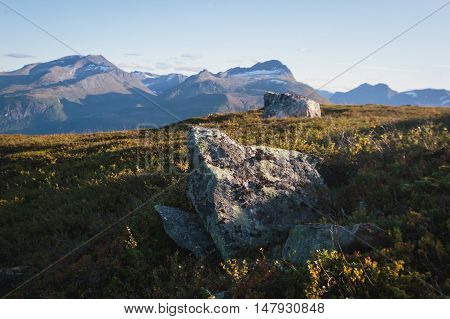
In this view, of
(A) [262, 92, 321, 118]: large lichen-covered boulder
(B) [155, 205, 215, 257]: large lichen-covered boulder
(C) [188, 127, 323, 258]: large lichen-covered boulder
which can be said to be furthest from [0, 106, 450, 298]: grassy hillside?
(A) [262, 92, 321, 118]: large lichen-covered boulder

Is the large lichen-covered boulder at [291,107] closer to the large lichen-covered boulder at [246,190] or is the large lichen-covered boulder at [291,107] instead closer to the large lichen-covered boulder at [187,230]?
the large lichen-covered boulder at [246,190]

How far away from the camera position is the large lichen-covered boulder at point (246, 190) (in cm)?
948

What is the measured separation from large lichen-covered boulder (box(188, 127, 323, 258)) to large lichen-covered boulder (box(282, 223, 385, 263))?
119 centimetres

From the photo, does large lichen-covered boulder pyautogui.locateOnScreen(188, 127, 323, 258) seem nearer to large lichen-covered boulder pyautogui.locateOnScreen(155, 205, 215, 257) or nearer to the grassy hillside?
large lichen-covered boulder pyautogui.locateOnScreen(155, 205, 215, 257)

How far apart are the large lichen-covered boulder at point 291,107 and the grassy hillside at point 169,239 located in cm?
1564

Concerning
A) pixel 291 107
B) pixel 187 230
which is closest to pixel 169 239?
pixel 187 230

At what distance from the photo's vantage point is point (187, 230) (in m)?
10.2

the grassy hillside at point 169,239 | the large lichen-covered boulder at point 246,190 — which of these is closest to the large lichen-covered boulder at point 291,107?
the grassy hillside at point 169,239

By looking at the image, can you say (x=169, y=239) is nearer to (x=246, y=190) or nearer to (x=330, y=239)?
(x=246, y=190)

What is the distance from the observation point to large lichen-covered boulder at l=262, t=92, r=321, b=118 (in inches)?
1342

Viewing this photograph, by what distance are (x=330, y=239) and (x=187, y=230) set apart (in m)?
Answer: 3.75
